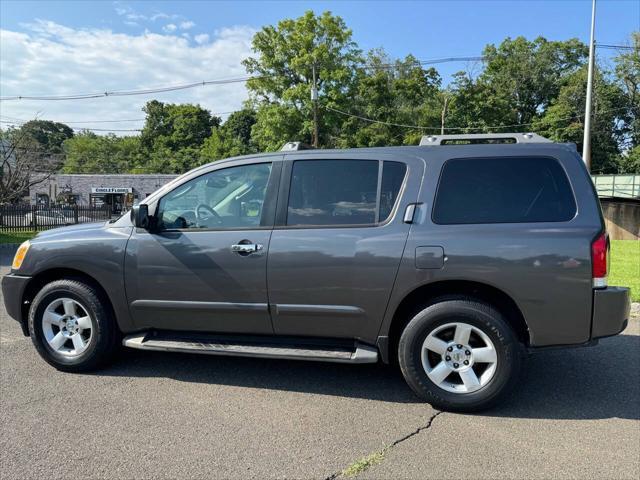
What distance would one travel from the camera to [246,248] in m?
3.85

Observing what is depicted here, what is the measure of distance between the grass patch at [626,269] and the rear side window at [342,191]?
509 cm

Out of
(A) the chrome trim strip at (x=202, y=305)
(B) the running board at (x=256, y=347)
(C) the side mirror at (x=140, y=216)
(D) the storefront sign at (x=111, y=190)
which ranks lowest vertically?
(B) the running board at (x=256, y=347)

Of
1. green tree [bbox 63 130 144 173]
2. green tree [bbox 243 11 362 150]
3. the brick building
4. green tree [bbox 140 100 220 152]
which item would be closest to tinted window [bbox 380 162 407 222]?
green tree [bbox 243 11 362 150]

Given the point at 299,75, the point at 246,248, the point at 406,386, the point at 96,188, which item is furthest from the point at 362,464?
the point at 96,188

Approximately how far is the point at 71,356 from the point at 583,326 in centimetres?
410

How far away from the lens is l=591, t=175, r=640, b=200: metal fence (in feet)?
117

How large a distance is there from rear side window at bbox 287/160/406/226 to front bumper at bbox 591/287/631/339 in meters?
1.58

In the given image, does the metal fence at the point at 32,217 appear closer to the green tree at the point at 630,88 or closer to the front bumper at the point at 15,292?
the front bumper at the point at 15,292

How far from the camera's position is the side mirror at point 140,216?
4.03 meters

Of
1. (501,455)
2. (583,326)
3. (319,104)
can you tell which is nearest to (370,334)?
(501,455)

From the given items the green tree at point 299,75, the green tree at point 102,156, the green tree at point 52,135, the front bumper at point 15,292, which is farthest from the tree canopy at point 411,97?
the green tree at point 52,135

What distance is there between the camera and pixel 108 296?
4191 mm

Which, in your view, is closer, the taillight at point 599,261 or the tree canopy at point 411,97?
the taillight at point 599,261

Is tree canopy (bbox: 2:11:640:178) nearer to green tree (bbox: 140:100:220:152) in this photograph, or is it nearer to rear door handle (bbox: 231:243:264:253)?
green tree (bbox: 140:100:220:152)
